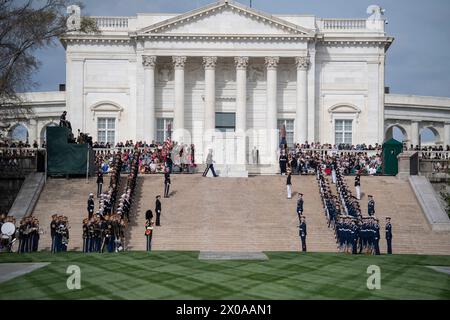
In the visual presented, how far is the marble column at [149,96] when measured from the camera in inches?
2466

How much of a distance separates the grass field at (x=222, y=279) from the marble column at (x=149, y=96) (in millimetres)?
35640

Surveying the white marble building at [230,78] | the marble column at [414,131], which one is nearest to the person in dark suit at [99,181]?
the white marble building at [230,78]

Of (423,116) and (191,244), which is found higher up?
(423,116)

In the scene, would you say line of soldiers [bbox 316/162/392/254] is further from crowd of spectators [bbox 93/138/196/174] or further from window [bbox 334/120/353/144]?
window [bbox 334/120/353/144]

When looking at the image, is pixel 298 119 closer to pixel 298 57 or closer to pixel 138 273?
pixel 298 57

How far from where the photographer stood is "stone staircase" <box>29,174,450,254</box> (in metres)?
34.5

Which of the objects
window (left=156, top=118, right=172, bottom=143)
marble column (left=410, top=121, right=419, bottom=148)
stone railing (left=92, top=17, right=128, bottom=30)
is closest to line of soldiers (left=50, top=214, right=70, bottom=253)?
window (left=156, top=118, right=172, bottom=143)

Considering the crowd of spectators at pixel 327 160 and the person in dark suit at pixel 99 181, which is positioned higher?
the crowd of spectators at pixel 327 160

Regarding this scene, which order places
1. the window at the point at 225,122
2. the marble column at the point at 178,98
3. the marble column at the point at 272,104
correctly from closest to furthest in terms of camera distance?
the marble column at the point at 178,98 < the marble column at the point at 272,104 < the window at the point at 225,122

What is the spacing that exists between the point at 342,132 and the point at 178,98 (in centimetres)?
1405

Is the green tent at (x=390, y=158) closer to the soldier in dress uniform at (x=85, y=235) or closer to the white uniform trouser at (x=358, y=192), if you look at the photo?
the white uniform trouser at (x=358, y=192)
